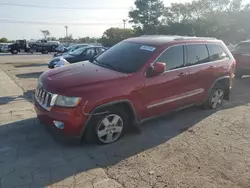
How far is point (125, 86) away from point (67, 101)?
957 millimetres

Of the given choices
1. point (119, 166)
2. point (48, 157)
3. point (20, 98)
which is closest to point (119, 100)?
point (119, 166)

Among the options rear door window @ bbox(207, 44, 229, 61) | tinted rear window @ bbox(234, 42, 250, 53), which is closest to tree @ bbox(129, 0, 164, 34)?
tinted rear window @ bbox(234, 42, 250, 53)

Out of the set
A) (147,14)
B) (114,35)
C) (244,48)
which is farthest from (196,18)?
(244,48)

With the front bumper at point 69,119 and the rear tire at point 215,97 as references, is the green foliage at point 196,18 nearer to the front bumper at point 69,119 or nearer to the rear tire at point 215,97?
the rear tire at point 215,97

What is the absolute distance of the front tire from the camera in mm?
4035

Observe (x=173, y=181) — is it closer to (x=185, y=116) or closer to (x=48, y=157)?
(x=48, y=157)

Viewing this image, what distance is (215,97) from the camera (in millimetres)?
6230

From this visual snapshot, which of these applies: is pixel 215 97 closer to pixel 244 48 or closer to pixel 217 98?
pixel 217 98

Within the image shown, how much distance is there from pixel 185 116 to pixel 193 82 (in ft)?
2.81

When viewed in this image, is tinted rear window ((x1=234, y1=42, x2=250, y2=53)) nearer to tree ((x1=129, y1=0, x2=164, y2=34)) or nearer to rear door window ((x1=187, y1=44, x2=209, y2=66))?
rear door window ((x1=187, y1=44, x2=209, y2=66))

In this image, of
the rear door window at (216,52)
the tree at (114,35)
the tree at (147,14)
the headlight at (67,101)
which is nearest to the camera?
the headlight at (67,101)

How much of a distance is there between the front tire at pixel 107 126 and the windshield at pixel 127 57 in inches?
31.0

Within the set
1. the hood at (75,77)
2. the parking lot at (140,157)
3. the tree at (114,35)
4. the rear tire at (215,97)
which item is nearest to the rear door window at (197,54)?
the rear tire at (215,97)

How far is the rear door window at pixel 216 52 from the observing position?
231 inches
